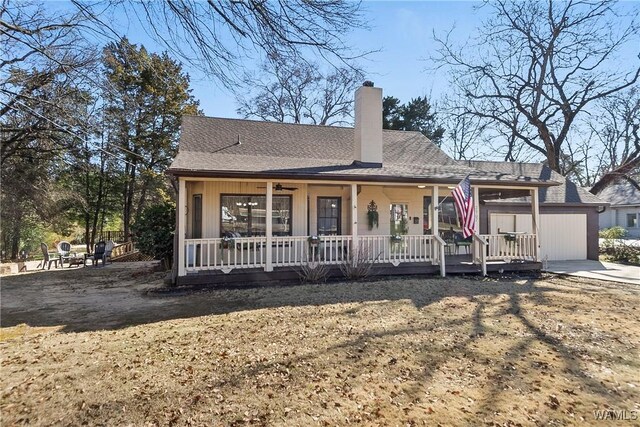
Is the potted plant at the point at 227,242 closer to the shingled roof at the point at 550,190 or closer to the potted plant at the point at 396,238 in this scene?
the potted plant at the point at 396,238

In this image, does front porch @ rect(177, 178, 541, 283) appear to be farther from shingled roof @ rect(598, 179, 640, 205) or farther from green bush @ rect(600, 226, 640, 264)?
shingled roof @ rect(598, 179, 640, 205)

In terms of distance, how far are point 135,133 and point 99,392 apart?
71.4ft

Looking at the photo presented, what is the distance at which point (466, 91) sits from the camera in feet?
71.6

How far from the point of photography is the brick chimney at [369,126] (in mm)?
11586

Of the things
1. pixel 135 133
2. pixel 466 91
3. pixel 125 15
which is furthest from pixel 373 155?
pixel 135 133

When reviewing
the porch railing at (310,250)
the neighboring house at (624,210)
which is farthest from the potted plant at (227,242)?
the neighboring house at (624,210)

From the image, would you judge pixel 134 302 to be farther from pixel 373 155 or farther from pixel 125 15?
pixel 373 155

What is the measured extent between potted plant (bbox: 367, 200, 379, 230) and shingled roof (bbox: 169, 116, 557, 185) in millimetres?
1387

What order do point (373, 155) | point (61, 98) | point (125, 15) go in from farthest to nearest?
1. point (373, 155)
2. point (61, 98)
3. point (125, 15)

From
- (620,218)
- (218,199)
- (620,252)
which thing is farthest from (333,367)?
(620,218)

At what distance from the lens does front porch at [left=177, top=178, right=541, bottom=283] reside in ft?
29.8

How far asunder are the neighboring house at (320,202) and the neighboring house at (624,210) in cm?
2410

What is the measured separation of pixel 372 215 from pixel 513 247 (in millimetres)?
4445

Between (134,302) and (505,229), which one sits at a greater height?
(505,229)
